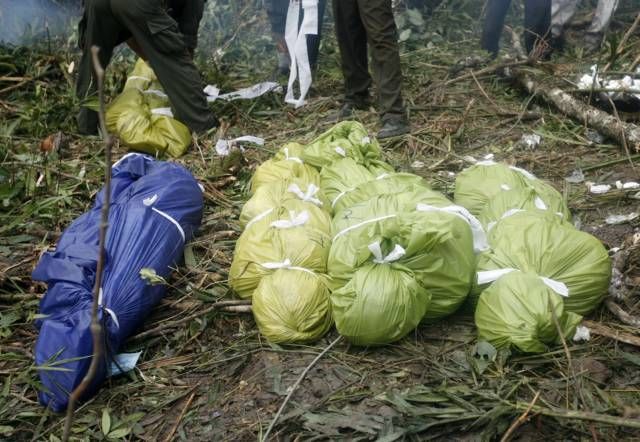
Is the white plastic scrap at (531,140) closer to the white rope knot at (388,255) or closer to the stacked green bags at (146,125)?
the white rope knot at (388,255)

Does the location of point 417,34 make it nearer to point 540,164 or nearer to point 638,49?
point 638,49

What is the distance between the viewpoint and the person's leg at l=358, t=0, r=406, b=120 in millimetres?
4484

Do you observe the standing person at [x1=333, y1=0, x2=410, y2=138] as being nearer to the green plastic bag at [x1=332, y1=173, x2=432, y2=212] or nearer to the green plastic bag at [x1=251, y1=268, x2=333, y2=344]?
the green plastic bag at [x1=332, y1=173, x2=432, y2=212]

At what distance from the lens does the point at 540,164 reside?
4.14m

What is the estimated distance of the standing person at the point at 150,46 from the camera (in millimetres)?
4508

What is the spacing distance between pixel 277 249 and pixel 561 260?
1205 millimetres

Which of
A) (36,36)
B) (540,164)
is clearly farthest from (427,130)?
(36,36)

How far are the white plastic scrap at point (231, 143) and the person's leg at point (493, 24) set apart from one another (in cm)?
276

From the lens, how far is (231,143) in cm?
468

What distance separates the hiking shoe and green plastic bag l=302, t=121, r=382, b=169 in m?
0.63

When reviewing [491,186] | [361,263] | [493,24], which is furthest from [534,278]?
[493,24]

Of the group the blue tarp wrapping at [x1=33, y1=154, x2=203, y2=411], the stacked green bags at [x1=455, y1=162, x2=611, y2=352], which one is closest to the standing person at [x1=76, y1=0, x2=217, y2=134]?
the blue tarp wrapping at [x1=33, y1=154, x2=203, y2=411]

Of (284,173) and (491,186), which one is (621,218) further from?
(284,173)

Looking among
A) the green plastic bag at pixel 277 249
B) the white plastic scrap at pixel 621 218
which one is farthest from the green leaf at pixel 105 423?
the white plastic scrap at pixel 621 218
